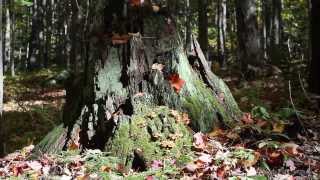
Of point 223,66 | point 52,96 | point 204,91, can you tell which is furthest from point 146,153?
point 223,66

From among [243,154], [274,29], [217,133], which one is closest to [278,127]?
[217,133]

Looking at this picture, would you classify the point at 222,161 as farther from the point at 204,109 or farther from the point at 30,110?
the point at 30,110

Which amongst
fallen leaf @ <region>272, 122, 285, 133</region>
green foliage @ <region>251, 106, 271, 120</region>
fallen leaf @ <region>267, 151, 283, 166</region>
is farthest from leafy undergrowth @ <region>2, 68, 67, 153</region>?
fallen leaf @ <region>267, 151, 283, 166</region>

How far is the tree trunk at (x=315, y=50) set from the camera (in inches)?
Result: 341

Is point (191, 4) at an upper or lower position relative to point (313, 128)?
upper

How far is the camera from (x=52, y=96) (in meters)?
17.1

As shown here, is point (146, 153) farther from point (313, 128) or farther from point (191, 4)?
point (191, 4)

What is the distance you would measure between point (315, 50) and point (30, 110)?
331 inches

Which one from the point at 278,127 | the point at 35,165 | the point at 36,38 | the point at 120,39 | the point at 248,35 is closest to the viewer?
the point at 35,165

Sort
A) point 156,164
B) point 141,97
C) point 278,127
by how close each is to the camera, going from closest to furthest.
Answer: point 156,164 → point 278,127 → point 141,97

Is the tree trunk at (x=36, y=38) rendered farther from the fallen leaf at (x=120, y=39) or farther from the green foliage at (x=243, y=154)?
the green foliage at (x=243, y=154)

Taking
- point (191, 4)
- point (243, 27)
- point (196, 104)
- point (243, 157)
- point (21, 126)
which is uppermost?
point (191, 4)

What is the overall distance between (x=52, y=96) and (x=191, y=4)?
625 inches

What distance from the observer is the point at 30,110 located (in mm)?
14062
